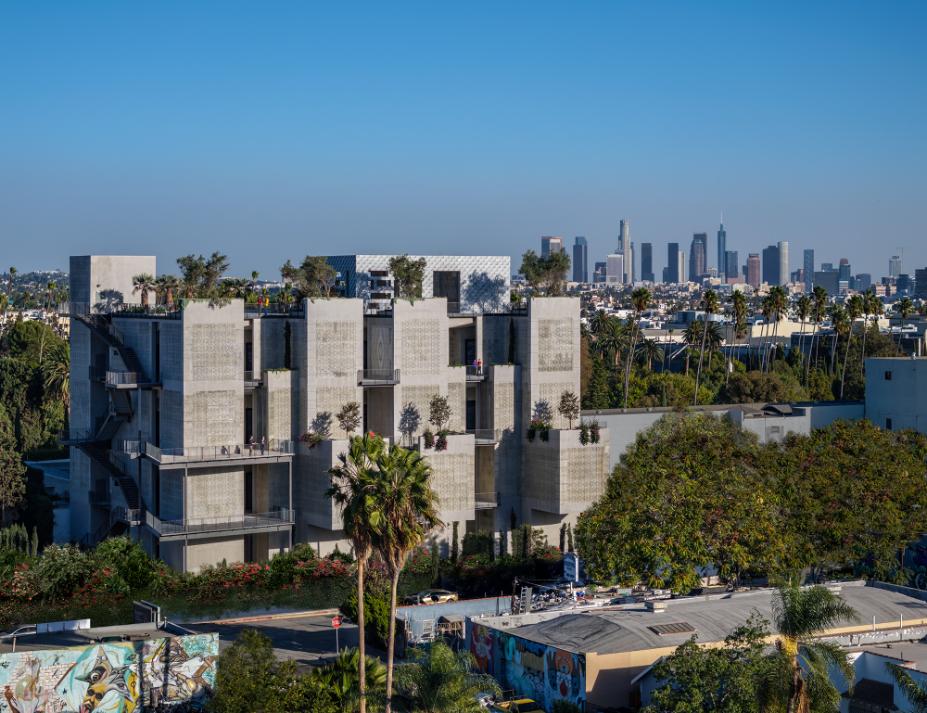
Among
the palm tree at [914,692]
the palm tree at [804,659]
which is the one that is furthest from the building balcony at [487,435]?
the palm tree at [914,692]

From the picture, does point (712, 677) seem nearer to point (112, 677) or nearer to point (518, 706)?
point (518, 706)

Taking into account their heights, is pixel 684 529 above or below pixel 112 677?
above

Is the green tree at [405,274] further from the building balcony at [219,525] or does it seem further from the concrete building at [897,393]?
the concrete building at [897,393]

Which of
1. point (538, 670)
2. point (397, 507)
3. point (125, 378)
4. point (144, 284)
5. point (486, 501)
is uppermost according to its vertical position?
point (144, 284)

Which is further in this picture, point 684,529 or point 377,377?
point 377,377

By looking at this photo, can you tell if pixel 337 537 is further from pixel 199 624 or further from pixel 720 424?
pixel 720 424

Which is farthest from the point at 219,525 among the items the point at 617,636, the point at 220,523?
the point at 617,636

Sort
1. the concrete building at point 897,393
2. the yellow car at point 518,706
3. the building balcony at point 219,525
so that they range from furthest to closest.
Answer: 1. the concrete building at point 897,393
2. the building balcony at point 219,525
3. the yellow car at point 518,706
